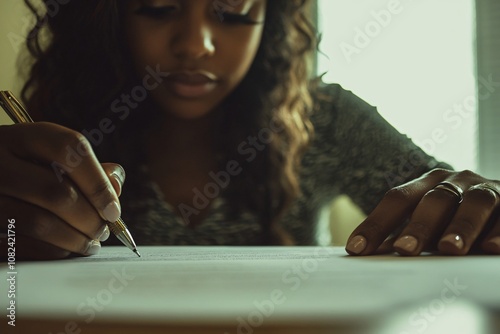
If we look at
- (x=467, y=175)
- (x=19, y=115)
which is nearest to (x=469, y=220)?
(x=467, y=175)

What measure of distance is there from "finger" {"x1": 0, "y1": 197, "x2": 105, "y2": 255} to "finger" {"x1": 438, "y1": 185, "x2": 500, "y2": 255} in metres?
0.34

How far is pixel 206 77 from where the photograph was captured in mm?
1088

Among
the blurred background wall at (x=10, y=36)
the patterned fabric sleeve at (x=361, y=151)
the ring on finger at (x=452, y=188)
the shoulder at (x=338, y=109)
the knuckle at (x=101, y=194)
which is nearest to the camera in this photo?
the knuckle at (x=101, y=194)

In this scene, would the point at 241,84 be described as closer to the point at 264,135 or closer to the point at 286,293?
the point at 264,135

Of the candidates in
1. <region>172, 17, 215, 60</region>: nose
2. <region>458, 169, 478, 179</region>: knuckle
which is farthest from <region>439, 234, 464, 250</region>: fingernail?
<region>172, 17, 215, 60</region>: nose

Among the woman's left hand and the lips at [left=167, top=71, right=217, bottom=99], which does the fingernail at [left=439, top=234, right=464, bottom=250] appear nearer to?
the woman's left hand

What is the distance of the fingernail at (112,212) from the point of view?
50cm

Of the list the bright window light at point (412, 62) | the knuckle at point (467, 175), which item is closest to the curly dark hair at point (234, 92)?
the bright window light at point (412, 62)

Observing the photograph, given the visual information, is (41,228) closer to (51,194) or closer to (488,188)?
(51,194)

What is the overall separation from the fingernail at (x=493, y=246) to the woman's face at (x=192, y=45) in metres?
0.66

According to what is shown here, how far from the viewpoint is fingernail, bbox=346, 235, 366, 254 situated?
1.77 feet

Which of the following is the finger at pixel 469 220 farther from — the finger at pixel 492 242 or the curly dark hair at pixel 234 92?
the curly dark hair at pixel 234 92

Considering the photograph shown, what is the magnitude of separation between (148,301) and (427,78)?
1.61 metres

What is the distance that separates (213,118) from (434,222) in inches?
29.2
